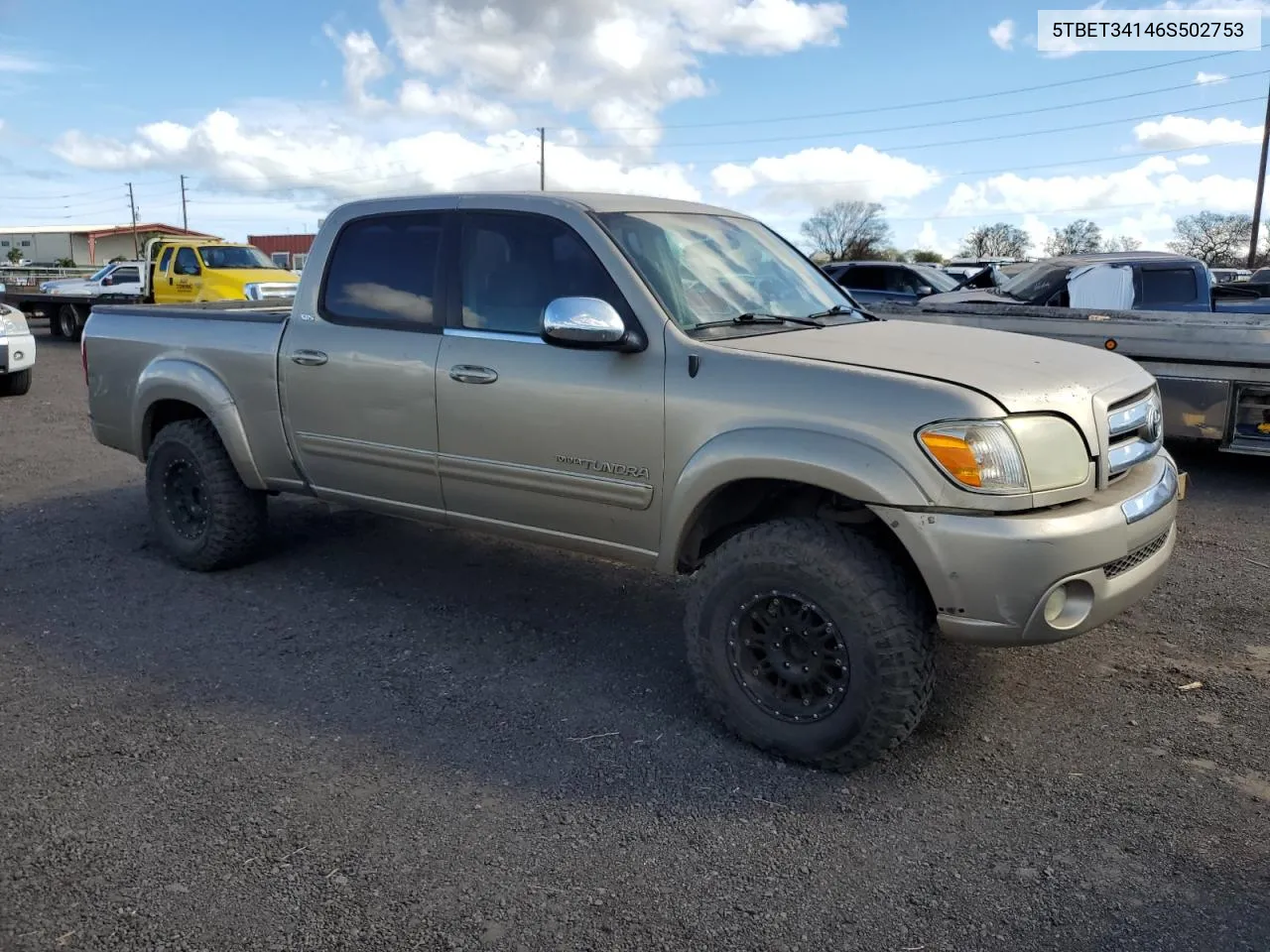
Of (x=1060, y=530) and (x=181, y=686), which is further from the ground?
(x=1060, y=530)

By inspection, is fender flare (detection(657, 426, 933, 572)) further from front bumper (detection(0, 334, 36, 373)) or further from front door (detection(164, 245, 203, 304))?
front door (detection(164, 245, 203, 304))

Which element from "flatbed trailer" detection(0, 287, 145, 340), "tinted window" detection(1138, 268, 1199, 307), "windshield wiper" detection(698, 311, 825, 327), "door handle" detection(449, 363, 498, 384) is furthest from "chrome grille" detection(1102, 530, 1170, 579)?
"flatbed trailer" detection(0, 287, 145, 340)

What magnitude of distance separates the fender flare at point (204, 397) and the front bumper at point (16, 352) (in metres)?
8.04

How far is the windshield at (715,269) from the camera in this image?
4.12 metres

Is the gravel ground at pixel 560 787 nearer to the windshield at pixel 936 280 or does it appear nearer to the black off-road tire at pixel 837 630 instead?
the black off-road tire at pixel 837 630

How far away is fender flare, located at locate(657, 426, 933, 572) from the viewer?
131 inches

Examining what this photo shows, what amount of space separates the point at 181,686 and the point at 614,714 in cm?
179

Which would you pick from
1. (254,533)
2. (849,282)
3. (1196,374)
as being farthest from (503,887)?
(849,282)

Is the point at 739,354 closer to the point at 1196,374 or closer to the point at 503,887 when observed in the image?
the point at 503,887

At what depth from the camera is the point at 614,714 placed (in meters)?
4.04

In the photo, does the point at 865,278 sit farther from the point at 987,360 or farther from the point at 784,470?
the point at 784,470

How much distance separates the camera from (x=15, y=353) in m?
12.5

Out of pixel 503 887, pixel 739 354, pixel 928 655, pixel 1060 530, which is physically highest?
pixel 739 354

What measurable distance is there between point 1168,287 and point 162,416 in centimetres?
932
